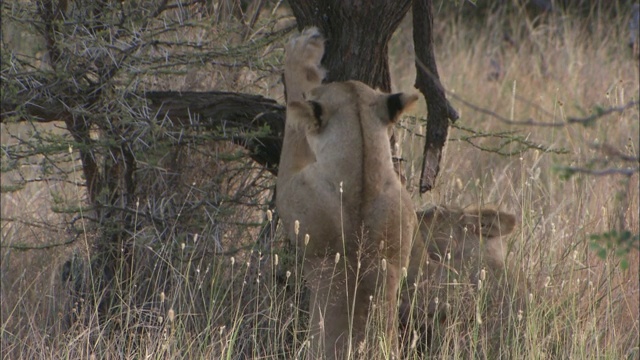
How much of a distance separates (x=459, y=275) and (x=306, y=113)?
999mm

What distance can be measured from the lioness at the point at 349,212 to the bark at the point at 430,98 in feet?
1.66

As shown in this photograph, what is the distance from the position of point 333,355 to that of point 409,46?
693 cm

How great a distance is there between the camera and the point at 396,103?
12.8ft

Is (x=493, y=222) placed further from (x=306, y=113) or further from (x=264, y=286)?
(x=306, y=113)

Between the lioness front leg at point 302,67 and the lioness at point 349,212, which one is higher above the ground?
the lioness front leg at point 302,67

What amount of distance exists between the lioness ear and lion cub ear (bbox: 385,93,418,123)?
38.6 inches

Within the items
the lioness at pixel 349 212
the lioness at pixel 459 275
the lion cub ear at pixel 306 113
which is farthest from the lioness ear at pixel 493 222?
the lion cub ear at pixel 306 113

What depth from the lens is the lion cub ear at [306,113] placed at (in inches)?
152

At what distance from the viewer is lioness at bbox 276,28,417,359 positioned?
12.6ft

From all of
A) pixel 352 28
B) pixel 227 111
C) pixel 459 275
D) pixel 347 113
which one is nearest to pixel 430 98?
pixel 352 28

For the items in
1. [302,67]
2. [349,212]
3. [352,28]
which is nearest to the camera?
[349,212]

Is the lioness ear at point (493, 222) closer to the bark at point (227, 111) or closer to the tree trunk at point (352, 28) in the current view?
the tree trunk at point (352, 28)

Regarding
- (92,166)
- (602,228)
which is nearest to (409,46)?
(602,228)

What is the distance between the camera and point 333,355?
3904mm
